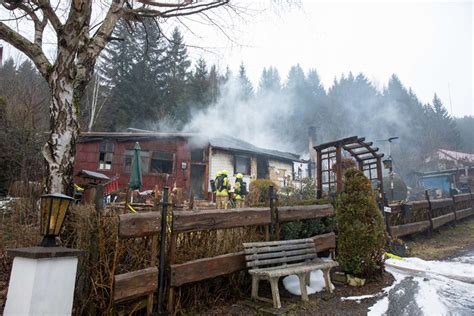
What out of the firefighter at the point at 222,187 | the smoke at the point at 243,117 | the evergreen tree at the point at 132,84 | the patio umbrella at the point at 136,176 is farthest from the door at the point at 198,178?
the evergreen tree at the point at 132,84

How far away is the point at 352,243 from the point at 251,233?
1.77 meters

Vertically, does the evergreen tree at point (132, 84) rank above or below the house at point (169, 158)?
above

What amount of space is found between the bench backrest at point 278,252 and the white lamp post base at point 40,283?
2257 millimetres

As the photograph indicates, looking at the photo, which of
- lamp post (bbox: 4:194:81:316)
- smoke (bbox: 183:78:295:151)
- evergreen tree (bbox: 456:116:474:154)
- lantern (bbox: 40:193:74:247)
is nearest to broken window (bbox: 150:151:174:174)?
smoke (bbox: 183:78:295:151)

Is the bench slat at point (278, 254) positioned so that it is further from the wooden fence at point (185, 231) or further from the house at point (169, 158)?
the house at point (169, 158)

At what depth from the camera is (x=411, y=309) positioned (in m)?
3.98

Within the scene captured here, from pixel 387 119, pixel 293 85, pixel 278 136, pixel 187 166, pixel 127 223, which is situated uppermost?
pixel 293 85

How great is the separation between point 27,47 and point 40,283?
3.60 meters

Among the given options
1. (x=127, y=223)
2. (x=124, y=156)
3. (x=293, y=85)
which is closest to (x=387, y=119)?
(x=293, y=85)

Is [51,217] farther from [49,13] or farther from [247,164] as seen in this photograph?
[247,164]

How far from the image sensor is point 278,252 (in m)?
4.66

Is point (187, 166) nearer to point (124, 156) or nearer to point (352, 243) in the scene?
point (124, 156)

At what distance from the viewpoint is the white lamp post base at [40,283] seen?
2.65 metres

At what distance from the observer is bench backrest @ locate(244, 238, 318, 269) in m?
4.35
